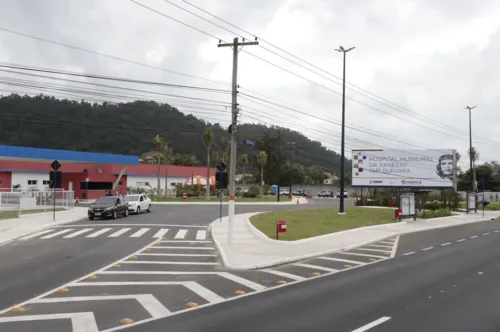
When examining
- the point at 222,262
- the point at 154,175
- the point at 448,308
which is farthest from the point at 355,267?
the point at 154,175

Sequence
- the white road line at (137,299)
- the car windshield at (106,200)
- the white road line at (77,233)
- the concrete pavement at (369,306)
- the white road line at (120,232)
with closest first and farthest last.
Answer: the concrete pavement at (369,306), the white road line at (137,299), the white road line at (77,233), the white road line at (120,232), the car windshield at (106,200)

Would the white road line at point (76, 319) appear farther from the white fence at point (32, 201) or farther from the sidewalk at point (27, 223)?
the white fence at point (32, 201)

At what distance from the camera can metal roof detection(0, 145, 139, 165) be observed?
40469 millimetres

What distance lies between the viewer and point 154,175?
232 feet

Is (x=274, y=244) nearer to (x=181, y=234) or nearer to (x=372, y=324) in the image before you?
(x=181, y=234)

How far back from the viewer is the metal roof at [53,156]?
40.5 meters

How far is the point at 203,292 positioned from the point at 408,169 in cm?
4733

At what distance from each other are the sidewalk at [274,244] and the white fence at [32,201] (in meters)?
12.5

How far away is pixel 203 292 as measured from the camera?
10.3 metres

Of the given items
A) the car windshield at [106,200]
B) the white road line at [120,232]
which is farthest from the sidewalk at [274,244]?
the car windshield at [106,200]

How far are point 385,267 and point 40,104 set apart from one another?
62.9 metres

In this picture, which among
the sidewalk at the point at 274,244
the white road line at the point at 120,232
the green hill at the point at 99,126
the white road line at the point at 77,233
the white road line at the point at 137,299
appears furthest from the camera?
the green hill at the point at 99,126

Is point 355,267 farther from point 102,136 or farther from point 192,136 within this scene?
point 192,136

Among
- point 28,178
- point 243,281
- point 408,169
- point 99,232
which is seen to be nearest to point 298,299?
point 243,281
